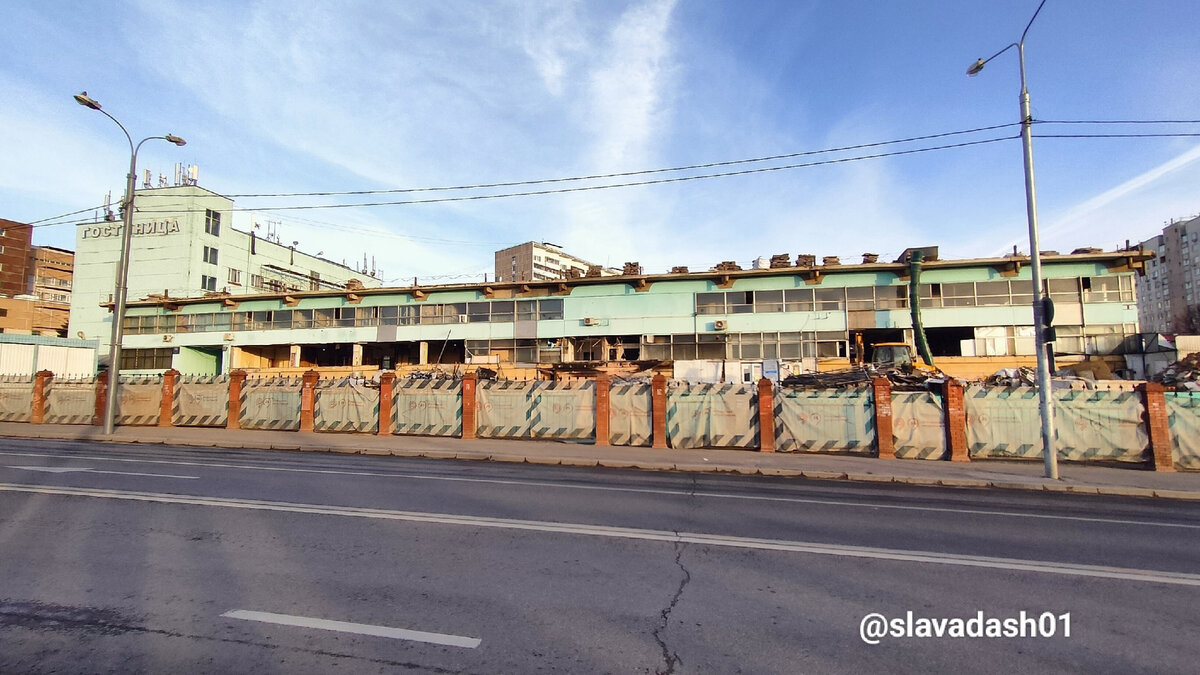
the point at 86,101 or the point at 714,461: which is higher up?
the point at 86,101

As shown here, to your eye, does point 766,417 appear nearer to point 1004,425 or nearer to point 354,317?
point 1004,425

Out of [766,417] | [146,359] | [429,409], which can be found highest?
[146,359]

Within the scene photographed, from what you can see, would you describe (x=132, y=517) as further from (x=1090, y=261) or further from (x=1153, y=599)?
(x=1090, y=261)

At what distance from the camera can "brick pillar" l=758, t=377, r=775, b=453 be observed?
17031 millimetres

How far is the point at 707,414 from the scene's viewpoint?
697 inches

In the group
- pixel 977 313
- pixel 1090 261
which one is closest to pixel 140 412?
pixel 977 313

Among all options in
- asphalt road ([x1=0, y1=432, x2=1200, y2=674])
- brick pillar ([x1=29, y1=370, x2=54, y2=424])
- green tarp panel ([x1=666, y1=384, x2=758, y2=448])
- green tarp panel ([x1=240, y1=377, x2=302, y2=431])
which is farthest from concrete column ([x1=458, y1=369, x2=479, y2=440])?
brick pillar ([x1=29, y1=370, x2=54, y2=424])

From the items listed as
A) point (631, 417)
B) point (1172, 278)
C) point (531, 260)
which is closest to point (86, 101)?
point (631, 417)

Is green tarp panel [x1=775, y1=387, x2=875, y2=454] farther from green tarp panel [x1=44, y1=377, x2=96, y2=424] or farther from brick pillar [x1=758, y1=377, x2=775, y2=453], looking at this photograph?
green tarp panel [x1=44, y1=377, x2=96, y2=424]

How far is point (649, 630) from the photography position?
4.03 meters

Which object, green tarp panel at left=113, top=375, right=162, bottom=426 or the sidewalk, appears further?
green tarp panel at left=113, top=375, right=162, bottom=426

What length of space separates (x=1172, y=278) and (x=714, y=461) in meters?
127

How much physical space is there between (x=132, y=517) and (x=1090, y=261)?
158 ft

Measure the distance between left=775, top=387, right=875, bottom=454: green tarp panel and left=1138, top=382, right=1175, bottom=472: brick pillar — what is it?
6.45m
